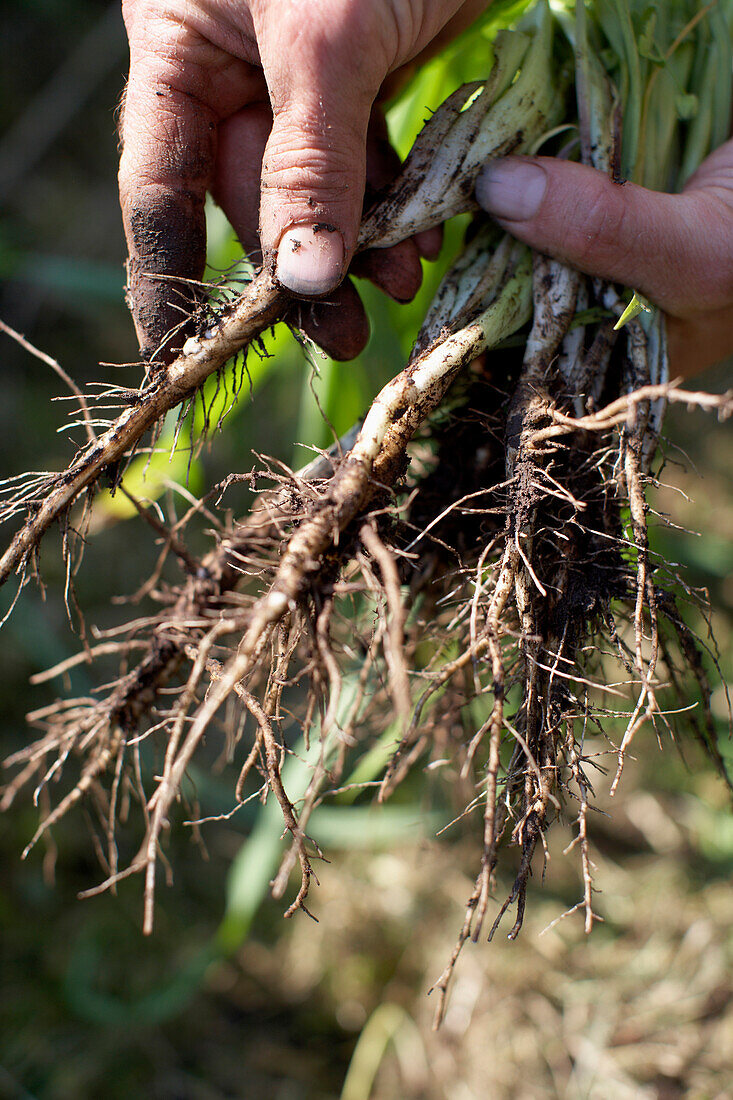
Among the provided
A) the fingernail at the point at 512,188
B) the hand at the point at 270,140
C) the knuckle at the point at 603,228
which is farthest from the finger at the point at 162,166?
the knuckle at the point at 603,228

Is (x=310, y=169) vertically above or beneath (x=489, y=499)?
above

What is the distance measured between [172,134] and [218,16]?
0.45 feet

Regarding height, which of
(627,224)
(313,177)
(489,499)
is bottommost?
(489,499)

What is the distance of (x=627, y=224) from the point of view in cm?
83

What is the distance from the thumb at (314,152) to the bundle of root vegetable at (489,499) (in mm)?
55

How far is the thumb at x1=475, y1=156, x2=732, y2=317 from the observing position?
817 mm

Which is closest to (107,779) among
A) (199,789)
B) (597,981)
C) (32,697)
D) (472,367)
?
(199,789)

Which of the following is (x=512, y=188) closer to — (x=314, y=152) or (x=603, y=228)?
(x=603, y=228)

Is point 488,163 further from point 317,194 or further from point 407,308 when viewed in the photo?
point 407,308

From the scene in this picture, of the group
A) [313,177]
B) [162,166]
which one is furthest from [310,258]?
[162,166]

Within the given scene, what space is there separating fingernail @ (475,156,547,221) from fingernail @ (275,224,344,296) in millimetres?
215

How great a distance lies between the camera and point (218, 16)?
795mm

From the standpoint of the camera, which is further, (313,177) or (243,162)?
(243,162)

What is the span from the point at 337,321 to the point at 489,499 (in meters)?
0.31
